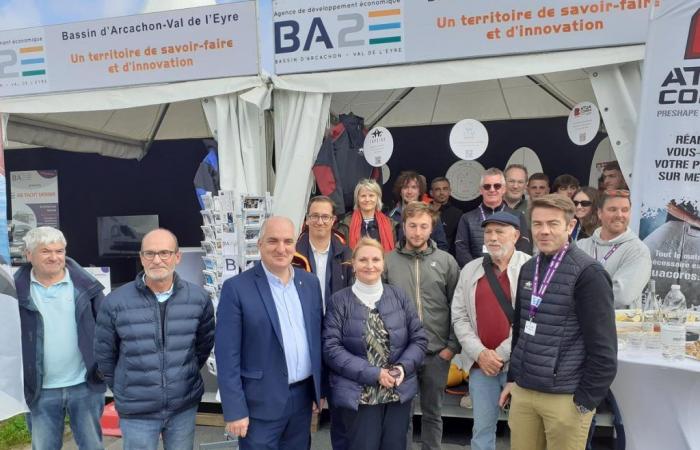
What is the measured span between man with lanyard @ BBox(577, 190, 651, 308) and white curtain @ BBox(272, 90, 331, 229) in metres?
1.92

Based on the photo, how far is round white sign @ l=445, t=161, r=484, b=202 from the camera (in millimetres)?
5676

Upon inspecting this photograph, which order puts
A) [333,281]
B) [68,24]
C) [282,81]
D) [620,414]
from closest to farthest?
[620,414]
[333,281]
[282,81]
[68,24]

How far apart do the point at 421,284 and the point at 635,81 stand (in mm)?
1967

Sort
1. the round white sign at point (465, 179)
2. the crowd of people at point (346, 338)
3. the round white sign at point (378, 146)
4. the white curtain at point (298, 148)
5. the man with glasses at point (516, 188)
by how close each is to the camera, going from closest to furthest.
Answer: the crowd of people at point (346, 338) → the man with glasses at point (516, 188) → the white curtain at point (298, 148) → the round white sign at point (378, 146) → the round white sign at point (465, 179)

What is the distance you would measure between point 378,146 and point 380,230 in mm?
802

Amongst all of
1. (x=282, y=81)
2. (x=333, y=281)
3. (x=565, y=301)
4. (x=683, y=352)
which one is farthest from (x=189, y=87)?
(x=683, y=352)

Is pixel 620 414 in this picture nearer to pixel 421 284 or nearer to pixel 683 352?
pixel 683 352

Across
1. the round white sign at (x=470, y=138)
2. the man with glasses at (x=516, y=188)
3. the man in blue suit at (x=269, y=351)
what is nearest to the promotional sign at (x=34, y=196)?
the round white sign at (x=470, y=138)

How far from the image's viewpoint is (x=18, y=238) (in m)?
6.71

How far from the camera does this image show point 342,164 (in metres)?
3.92

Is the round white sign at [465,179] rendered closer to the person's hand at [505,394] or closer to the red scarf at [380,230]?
the red scarf at [380,230]

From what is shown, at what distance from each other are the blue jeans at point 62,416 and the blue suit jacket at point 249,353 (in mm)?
840

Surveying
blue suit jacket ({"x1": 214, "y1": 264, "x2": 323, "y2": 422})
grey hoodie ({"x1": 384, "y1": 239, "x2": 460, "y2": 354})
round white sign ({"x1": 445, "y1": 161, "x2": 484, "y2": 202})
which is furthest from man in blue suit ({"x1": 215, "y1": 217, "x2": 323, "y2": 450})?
round white sign ({"x1": 445, "y1": 161, "x2": 484, "y2": 202})

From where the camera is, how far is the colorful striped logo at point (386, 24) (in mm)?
3188
